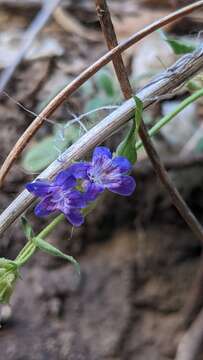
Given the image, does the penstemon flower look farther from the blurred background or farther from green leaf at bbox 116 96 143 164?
the blurred background

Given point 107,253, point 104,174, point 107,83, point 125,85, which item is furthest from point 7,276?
point 107,83

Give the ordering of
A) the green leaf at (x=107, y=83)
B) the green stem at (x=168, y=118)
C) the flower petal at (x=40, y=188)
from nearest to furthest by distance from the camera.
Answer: the flower petal at (x=40, y=188), the green stem at (x=168, y=118), the green leaf at (x=107, y=83)

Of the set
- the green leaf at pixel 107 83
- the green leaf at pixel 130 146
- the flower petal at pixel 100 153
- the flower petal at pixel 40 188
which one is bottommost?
the green leaf at pixel 130 146

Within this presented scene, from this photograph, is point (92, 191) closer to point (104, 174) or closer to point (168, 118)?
point (104, 174)

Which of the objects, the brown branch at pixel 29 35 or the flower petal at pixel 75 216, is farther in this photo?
the brown branch at pixel 29 35

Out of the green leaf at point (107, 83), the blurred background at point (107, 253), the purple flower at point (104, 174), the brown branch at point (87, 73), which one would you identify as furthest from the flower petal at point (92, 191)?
the green leaf at point (107, 83)

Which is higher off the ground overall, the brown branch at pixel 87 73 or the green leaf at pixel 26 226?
the brown branch at pixel 87 73

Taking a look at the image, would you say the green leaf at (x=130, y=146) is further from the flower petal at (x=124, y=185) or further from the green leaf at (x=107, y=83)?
the green leaf at (x=107, y=83)

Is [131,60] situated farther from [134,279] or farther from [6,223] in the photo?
[6,223]

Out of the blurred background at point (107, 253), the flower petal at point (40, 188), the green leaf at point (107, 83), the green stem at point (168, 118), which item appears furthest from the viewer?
the green leaf at point (107, 83)
